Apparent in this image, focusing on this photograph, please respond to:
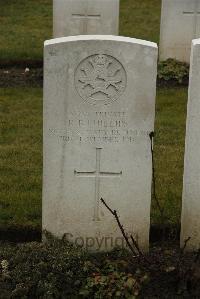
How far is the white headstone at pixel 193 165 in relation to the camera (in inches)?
196

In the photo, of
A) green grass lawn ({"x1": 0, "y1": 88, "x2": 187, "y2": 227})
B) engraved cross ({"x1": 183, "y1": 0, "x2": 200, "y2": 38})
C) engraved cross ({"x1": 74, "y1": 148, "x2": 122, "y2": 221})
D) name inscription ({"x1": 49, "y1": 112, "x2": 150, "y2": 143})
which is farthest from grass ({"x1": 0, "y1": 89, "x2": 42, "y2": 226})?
engraved cross ({"x1": 183, "y1": 0, "x2": 200, "y2": 38})

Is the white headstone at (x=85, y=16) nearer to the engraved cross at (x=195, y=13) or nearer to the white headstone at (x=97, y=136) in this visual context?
the engraved cross at (x=195, y=13)

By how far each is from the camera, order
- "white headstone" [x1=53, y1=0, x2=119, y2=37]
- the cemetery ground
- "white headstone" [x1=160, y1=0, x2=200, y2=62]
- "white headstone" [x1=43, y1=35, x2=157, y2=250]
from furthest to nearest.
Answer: "white headstone" [x1=160, y1=0, x2=200, y2=62] < "white headstone" [x1=53, y1=0, x2=119, y2=37] < "white headstone" [x1=43, y1=35, x2=157, y2=250] < the cemetery ground

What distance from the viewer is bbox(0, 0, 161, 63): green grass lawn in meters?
11.9

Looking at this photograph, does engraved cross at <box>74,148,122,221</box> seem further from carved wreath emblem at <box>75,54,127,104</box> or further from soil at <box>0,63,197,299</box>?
soil at <box>0,63,197,299</box>

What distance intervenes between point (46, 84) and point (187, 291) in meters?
1.66

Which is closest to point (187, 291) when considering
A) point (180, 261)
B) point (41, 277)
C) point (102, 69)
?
point (180, 261)

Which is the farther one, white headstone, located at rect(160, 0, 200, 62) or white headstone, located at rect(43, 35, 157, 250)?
white headstone, located at rect(160, 0, 200, 62)

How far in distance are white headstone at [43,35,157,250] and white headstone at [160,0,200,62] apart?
570 centimetres

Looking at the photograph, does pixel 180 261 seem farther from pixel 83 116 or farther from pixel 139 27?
pixel 139 27

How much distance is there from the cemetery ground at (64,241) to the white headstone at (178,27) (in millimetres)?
513

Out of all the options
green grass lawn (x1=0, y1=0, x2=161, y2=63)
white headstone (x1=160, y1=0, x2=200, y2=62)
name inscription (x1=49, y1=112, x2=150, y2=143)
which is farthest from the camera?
green grass lawn (x1=0, y1=0, x2=161, y2=63)

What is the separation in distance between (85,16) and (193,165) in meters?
5.65

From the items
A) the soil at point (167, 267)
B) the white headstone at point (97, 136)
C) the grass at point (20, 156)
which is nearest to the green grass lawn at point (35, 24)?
the grass at point (20, 156)
